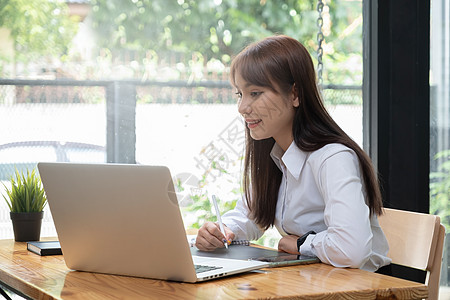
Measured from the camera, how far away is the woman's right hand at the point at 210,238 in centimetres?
162

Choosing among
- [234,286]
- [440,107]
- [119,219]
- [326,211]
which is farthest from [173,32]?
[234,286]

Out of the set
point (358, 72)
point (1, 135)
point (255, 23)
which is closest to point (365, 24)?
point (358, 72)

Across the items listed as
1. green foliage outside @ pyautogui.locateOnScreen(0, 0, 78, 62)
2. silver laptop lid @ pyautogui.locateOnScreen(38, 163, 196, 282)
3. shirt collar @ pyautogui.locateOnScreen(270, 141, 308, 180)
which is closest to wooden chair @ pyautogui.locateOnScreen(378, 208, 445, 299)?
shirt collar @ pyautogui.locateOnScreen(270, 141, 308, 180)

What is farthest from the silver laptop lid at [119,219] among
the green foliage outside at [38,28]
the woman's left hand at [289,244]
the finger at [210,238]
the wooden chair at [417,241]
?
the green foliage outside at [38,28]

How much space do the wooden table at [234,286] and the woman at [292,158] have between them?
231 mm

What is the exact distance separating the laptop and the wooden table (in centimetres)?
3

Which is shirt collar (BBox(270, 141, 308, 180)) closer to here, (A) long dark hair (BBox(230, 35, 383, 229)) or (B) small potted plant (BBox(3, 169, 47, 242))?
(A) long dark hair (BBox(230, 35, 383, 229))

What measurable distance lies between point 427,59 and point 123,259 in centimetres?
187

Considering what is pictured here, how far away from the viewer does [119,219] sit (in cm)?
129

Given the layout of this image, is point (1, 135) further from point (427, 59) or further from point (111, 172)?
point (427, 59)

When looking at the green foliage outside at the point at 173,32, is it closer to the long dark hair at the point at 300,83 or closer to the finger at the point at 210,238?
the long dark hair at the point at 300,83

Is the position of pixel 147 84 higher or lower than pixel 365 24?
lower

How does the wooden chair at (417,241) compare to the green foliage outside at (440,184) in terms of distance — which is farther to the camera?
the green foliage outside at (440,184)

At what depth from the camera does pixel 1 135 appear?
247 cm
